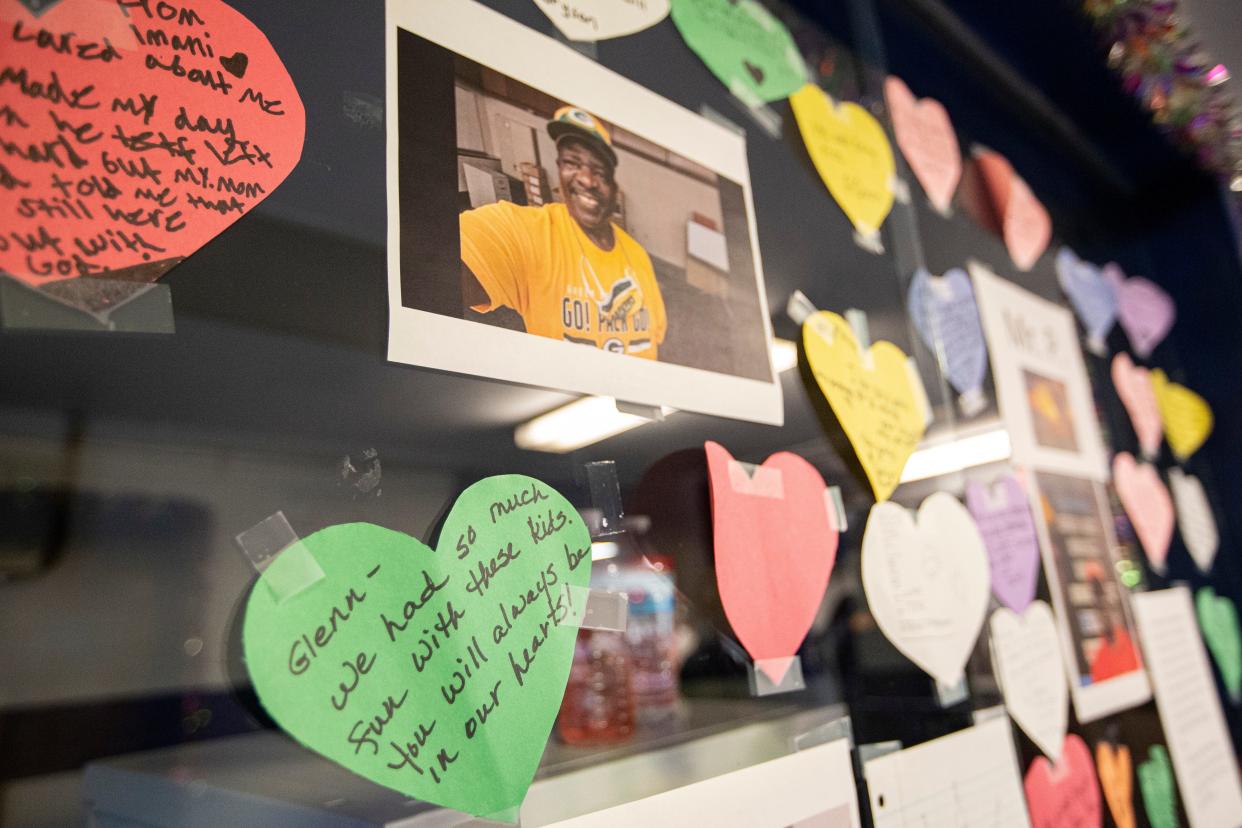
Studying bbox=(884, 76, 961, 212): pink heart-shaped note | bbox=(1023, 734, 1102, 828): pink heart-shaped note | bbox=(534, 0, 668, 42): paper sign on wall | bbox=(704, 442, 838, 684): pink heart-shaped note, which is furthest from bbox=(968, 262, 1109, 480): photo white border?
bbox=(534, 0, 668, 42): paper sign on wall

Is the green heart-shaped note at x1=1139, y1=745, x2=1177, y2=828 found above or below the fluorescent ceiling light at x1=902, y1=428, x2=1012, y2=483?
below

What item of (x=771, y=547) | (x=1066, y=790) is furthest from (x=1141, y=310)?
(x=771, y=547)

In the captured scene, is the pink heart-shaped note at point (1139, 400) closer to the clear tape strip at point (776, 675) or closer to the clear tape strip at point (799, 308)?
the clear tape strip at point (799, 308)

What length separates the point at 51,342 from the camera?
34 centimetres

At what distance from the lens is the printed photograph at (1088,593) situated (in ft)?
3.01

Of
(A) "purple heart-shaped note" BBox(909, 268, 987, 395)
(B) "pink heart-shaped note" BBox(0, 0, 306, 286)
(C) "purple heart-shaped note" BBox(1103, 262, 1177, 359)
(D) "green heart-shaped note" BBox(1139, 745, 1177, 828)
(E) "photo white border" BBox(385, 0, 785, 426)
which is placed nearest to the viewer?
(B) "pink heart-shaped note" BBox(0, 0, 306, 286)

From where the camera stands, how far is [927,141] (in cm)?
101

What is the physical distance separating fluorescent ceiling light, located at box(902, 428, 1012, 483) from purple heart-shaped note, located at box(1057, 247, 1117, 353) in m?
A: 0.45

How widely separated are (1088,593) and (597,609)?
2.57 ft

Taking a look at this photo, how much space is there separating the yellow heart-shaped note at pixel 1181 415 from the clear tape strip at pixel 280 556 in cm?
149

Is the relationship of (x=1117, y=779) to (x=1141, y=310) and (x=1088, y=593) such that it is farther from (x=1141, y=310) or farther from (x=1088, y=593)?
(x=1141, y=310)

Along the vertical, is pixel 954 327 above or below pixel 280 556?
above

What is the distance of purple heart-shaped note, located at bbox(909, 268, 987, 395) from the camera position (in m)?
0.87

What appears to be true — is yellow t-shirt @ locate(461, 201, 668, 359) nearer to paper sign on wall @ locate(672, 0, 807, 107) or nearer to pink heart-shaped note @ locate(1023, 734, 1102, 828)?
paper sign on wall @ locate(672, 0, 807, 107)
